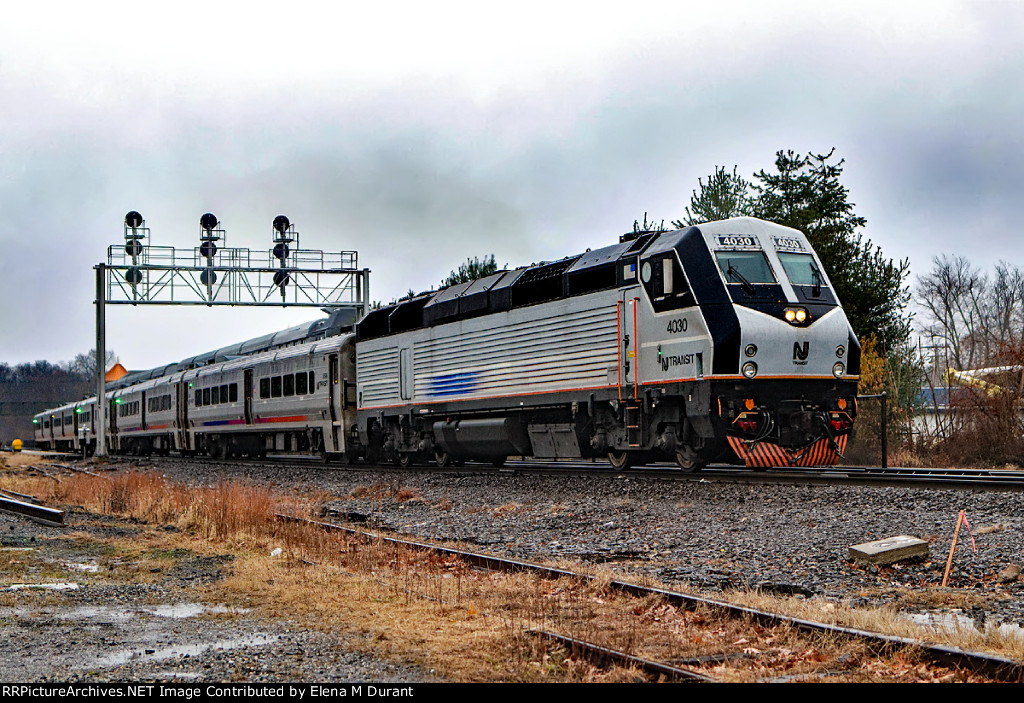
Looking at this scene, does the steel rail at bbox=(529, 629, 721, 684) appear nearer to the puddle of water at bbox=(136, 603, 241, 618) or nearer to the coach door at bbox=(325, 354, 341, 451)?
the puddle of water at bbox=(136, 603, 241, 618)

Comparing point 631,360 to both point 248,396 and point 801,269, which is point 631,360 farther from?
point 248,396

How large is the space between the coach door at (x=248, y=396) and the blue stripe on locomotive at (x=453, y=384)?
42.5ft

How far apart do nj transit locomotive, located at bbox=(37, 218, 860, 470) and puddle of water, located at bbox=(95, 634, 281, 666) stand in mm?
10245

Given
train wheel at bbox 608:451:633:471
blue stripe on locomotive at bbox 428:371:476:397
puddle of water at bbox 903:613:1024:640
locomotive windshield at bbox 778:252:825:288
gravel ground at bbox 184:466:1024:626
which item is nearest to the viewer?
puddle of water at bbox 903:613:1024:640

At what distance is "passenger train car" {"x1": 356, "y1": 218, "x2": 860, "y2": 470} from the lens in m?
16.1

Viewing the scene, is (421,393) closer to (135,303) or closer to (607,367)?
(607,367)

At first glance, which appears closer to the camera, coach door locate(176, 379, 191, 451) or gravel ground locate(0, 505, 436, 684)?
gravel ground locate(0, 505, 436, 684)

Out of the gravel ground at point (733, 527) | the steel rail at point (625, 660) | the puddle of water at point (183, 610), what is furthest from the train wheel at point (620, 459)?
the steel rail at point (625, 660)

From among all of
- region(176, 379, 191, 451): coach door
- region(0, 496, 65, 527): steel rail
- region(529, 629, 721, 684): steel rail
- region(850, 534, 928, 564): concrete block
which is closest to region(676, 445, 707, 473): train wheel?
region(850, 534, 928, 564): concrete block

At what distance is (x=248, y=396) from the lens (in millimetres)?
35219

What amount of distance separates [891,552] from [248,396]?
2877cm

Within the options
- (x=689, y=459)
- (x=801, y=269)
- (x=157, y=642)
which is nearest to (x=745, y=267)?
(x=801, y=269)

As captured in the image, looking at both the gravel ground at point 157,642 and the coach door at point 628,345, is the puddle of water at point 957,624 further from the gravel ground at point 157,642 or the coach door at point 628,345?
the coach door at point 628,345
